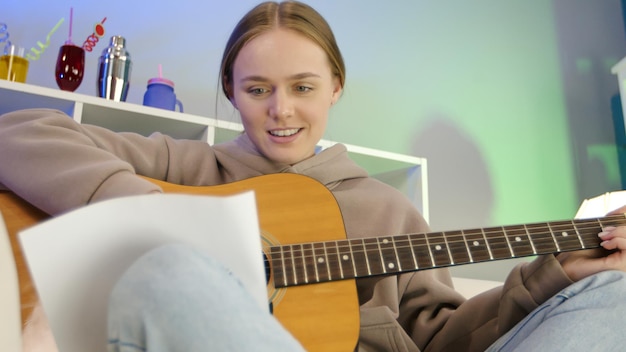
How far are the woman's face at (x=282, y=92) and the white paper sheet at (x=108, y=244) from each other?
0.59 metres

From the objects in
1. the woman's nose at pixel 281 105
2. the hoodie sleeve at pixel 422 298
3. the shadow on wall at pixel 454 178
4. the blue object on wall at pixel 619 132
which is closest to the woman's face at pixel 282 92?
the woman's nose at pixel 281 105

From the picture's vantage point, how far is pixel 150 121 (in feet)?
4.75

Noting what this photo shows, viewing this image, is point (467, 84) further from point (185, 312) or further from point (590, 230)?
point (185, 312)

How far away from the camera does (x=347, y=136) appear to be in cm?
191

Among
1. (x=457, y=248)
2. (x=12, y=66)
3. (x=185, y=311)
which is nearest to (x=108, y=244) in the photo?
(x=185, y=311)

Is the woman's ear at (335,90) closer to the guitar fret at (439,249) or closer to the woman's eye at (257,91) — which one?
the woman's eye at (257,91)

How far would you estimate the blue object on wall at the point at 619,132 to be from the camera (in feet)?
7.21

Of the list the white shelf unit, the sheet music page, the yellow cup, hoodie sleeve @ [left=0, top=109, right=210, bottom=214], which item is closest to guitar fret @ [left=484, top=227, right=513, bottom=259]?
hoodie sleeve @ [left=0, top=109, right=210, bottom=214]

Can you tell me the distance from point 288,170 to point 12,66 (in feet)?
2.69

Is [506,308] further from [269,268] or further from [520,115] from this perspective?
[520,115]

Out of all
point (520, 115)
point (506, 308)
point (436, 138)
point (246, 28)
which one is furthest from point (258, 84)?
point (520, 115)

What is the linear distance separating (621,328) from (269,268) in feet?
1.45

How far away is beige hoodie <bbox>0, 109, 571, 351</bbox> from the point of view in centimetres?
74

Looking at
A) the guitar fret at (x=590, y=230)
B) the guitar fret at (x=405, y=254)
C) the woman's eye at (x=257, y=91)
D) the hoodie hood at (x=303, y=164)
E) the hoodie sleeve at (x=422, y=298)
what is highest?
the woman's eye at (x=257, y=91)
